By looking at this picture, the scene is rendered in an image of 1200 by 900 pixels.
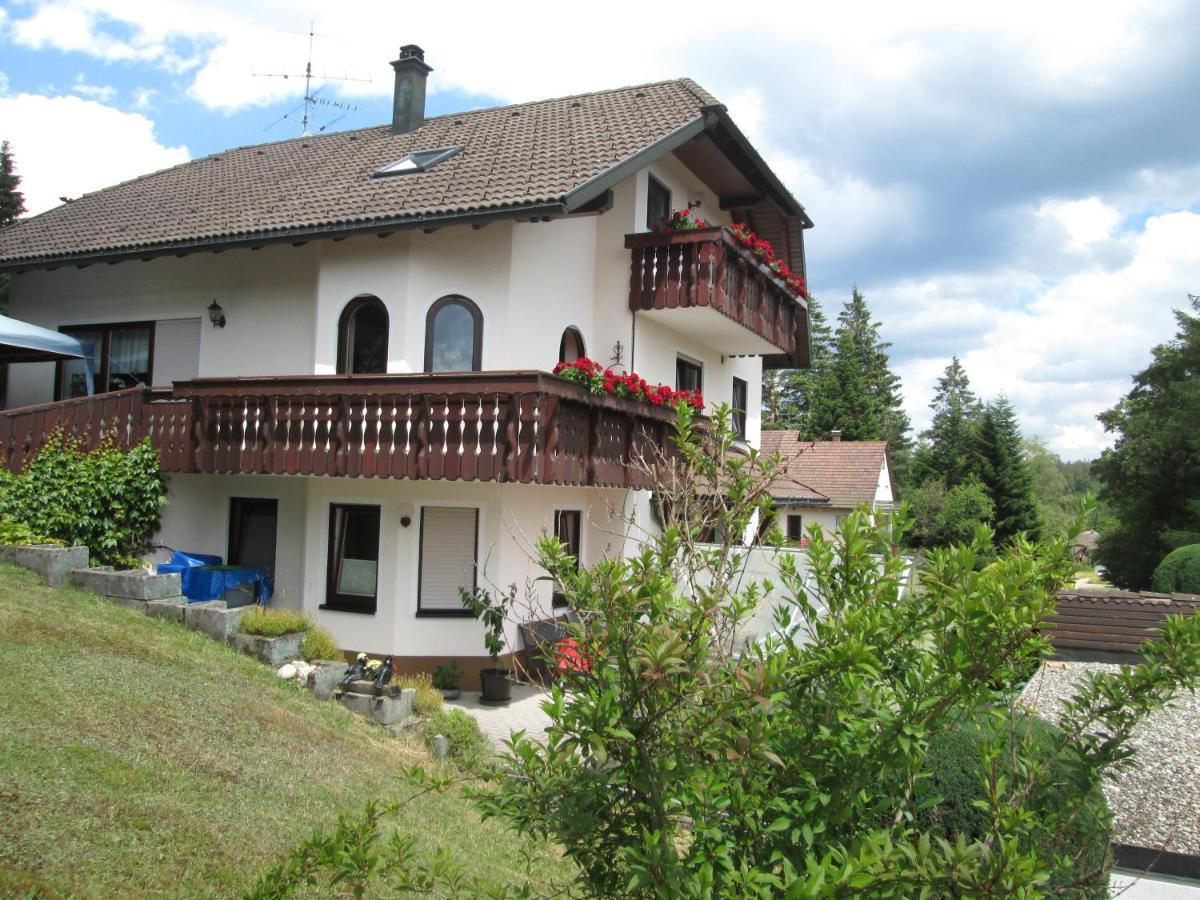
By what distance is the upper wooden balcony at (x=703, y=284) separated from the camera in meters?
15.4

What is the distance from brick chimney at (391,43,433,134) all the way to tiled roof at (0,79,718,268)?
318 mm

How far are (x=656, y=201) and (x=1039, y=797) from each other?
52.1 feet

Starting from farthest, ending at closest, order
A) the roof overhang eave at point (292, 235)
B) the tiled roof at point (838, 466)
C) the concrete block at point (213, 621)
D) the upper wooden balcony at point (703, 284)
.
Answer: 1. the tiled roof at point (838, 466)
2. the upper wooden balcony at point (703, 284)
3. the roof overhang eave at point (292, 235)
4. the concrete block at point (213, 621)

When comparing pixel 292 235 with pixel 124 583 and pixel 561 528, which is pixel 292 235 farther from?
pixel 561 528

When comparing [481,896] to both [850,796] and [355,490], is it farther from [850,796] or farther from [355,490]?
[355,490]

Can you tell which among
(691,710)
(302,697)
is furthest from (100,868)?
(302,697)

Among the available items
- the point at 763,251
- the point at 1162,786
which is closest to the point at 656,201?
the point at 763,251

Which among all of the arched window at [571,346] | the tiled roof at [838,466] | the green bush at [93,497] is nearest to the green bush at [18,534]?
the green bush at [93,497]

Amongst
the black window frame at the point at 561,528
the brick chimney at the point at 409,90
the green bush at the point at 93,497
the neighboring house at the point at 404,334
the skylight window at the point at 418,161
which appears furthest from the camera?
the brick chimney at the point at 409,90

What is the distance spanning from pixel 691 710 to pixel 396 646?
424 inches

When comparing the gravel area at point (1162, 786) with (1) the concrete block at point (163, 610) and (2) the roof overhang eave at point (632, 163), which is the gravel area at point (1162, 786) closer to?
(2) the roof overhang eave at point (632, 163)

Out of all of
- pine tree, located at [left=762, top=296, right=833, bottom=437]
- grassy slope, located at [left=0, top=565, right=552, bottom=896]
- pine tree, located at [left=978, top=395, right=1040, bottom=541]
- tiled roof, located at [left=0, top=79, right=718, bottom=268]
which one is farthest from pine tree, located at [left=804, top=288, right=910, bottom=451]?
grassy slope, located at [left=0, top=565, right=552, bottom=896]

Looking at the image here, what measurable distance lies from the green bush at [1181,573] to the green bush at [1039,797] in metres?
19.2

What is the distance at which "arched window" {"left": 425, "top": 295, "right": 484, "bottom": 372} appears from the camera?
44.9 feet
